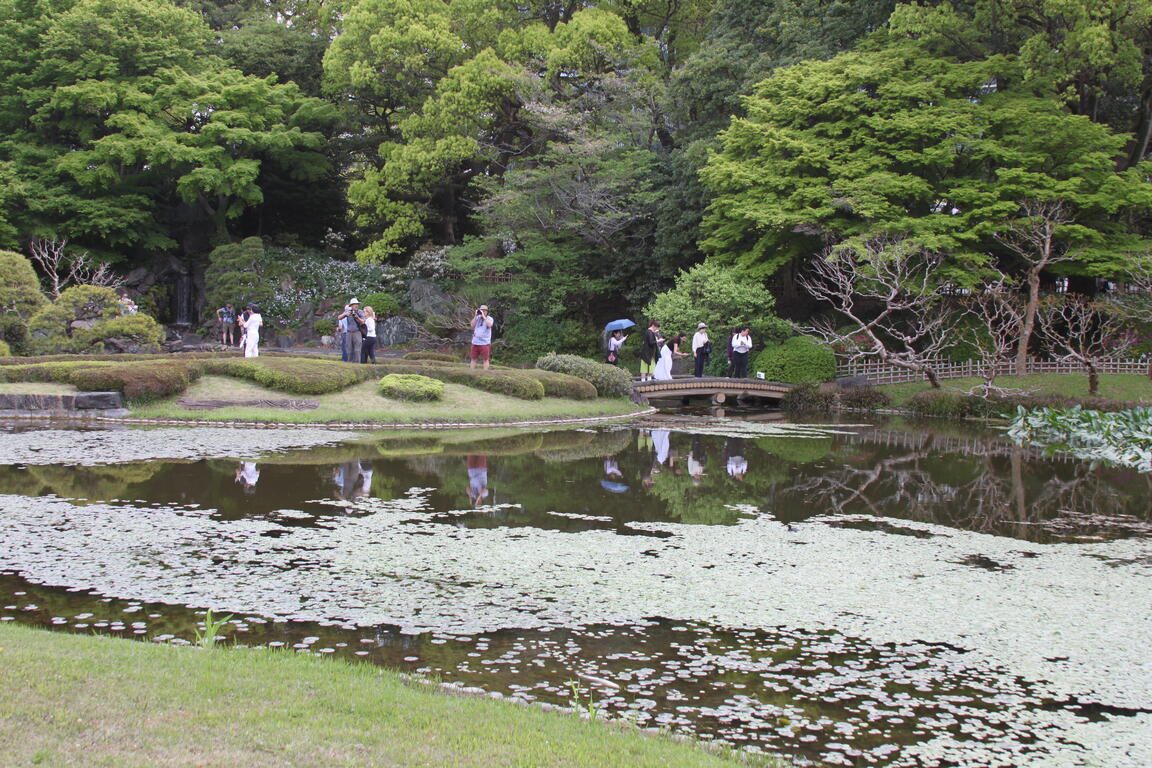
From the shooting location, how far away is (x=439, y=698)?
4.47m

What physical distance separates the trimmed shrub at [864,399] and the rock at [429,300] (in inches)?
597

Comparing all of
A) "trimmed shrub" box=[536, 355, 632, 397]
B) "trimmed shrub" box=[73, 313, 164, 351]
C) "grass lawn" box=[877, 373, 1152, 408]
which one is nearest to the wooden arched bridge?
"trimmed shrub" box=[536, 355, 632, 397]

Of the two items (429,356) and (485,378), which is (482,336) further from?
(429,356)

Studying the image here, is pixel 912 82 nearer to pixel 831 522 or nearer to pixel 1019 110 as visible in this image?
pixel 1019 110

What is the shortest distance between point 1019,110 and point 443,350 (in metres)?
19.9

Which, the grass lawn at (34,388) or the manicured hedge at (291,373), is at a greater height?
the manicured hedge at (291,373)

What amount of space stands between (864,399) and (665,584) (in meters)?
20.3

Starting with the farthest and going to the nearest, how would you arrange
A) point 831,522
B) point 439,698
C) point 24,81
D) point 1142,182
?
point 24,81, point 1142,182, point 831,522, point 439,698

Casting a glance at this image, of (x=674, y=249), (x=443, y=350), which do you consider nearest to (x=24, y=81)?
(x=443, y=350)

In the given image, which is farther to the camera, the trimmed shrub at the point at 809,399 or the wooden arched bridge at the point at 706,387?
the trimmed shrub at the point at 809,399

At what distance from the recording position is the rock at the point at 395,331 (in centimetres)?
3459

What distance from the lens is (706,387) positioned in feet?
83.4

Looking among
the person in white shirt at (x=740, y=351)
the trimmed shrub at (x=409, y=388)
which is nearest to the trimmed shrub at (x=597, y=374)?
the trimmed shrub at (x=409, y=388)

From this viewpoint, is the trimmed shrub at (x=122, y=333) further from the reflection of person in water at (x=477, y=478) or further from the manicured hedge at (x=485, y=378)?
the reflection of person in water at (x=477, y=478)
